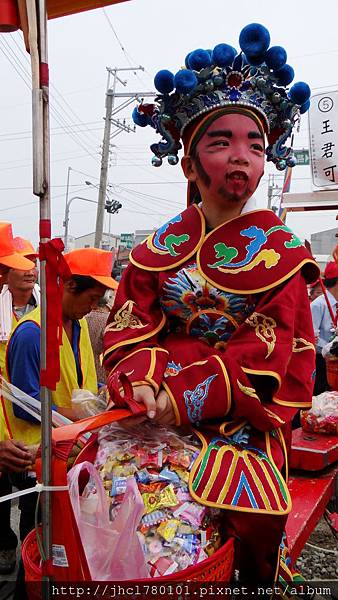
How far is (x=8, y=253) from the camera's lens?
4016 mm

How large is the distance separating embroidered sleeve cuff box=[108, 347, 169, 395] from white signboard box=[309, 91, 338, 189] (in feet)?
19.2

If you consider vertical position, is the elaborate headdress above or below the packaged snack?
above

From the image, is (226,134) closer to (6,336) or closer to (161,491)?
(161,491)

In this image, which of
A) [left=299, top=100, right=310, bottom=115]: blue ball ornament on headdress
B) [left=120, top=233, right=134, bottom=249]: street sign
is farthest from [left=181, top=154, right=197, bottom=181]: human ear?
[left=120, top=233, right=134, bottom=249]: street sign

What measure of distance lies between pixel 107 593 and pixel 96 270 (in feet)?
6.59

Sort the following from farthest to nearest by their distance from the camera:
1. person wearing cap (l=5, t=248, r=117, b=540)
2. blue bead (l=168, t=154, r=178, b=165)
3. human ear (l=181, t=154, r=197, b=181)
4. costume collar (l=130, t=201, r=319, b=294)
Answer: person wearing cap (l=5, t=248, r=117, b=540) → blue bead (l=168, t=154, r=178, b=165) → human ear (l=181, t=154, r=197, b=181) → costume collar (l=130, t=201, r=319, b=294)

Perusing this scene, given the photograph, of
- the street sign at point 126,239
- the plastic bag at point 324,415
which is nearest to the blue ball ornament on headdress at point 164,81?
the plastic bag at point 324,415

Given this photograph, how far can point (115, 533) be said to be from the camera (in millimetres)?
1485

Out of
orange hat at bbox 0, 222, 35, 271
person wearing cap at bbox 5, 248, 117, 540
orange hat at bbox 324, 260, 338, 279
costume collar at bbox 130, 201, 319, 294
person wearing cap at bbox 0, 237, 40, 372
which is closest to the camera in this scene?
costume collar at bbox 130, 201, 319, 294

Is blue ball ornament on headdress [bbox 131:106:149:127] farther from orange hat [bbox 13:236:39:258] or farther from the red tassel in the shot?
orange hat [bbox 13:236:39:258]

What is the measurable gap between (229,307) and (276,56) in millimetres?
946

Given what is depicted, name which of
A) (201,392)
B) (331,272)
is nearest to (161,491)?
(201,392)

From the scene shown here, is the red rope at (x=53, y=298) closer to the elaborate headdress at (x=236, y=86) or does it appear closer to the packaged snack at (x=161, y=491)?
the packaged snack at (x=161, y=491)

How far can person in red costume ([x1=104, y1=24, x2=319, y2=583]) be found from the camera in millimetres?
1691
